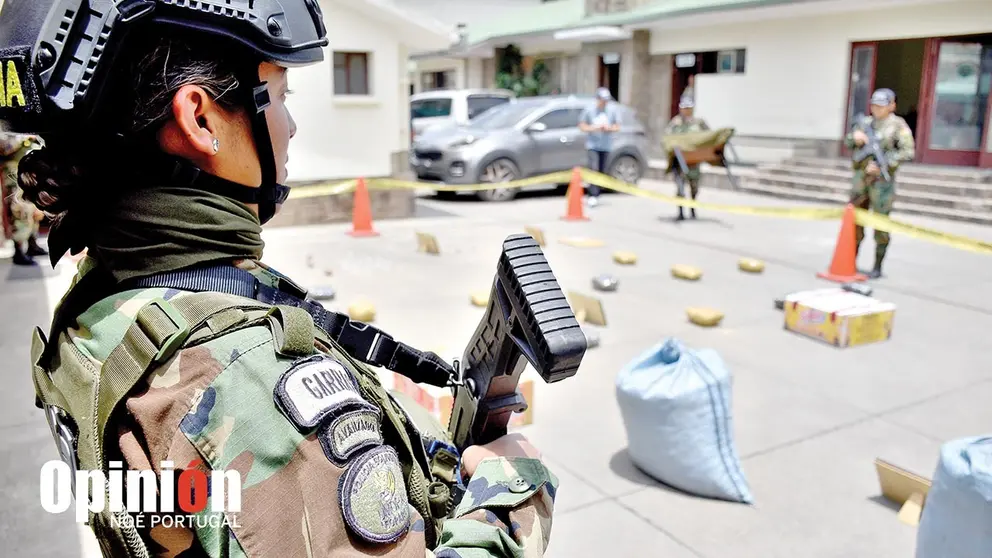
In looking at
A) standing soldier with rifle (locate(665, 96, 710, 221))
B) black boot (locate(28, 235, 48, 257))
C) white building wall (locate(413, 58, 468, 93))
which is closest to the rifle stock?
black boot (locate(28, 235, 48, 257))

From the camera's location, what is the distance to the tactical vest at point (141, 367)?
3.38ft

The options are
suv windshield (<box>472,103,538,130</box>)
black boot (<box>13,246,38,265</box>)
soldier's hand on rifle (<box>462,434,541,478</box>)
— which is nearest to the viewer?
soldier's hand on rifle (<box>462,434,541,478</box>)

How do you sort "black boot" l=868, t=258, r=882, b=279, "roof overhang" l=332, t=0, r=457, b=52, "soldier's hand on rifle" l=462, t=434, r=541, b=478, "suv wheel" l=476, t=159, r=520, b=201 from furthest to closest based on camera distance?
"suv wheel" l=476, t=159, r=520, b=201 < "roof overhang" l=332, t=0, r=457, b=52 < "black boot" l=868, t=258, r=882, b=279 < "soldier's hand on rifle" l=462, t=434, r=541, b=478

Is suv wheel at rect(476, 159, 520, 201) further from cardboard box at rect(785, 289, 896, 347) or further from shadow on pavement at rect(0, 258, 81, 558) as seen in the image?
shadow on pavement at rect(0, 258, 81, 558)

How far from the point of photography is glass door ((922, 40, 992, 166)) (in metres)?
13.0

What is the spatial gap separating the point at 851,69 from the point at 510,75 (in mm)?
11269

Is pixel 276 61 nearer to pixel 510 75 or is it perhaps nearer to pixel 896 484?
pixel 896 484

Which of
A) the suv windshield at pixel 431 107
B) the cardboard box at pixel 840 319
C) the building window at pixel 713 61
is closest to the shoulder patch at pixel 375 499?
the cardboard box at pixel 840 319

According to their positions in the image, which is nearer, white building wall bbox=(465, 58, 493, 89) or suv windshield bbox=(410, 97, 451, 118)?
suv windshield bbox=(410, 97, 451, 118)

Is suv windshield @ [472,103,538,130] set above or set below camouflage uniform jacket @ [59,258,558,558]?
above

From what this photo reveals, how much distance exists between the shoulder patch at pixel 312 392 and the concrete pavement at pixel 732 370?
7.29 feet

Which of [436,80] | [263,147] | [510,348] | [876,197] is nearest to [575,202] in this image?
[876,197]

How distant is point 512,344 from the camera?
1467 millimetres

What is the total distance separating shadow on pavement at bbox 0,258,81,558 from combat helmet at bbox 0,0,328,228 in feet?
7.95
